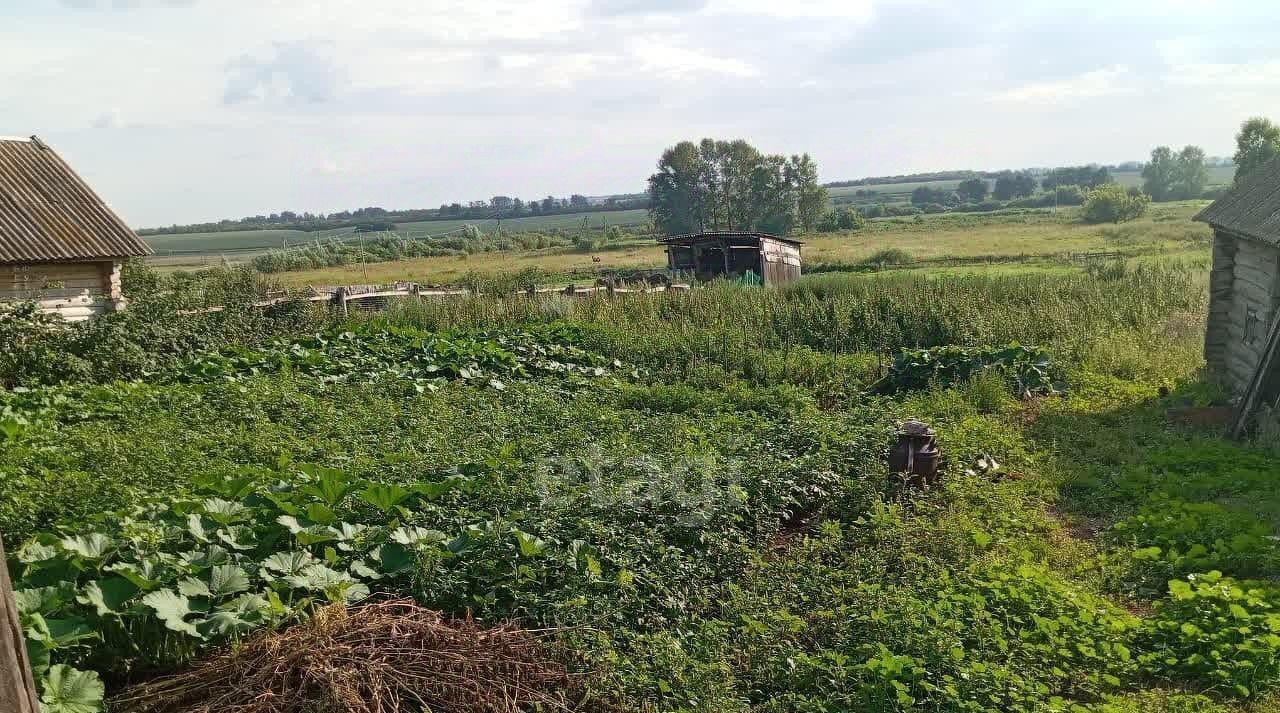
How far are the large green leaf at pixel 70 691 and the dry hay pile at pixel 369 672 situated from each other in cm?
20

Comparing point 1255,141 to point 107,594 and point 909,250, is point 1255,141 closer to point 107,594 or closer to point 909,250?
point 909,250

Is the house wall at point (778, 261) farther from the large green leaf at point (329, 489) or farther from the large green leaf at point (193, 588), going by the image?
the large green leaf at point (193, 588)

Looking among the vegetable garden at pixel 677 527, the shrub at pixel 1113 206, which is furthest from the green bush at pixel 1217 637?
the shrub at pixel 1113 206

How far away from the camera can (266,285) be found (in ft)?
56.8

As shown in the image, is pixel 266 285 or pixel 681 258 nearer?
pixel 266 285

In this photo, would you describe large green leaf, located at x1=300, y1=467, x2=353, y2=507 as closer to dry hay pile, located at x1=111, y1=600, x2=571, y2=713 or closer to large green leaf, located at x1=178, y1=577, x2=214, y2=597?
dry hay pile, located at x1=111, y1=600, x2=571, y2=713

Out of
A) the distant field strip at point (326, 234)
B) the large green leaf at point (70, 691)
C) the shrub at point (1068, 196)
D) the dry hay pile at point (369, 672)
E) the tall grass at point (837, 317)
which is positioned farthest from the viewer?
the shrub at point (1068, 196)

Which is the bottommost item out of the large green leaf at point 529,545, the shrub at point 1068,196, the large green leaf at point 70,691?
the large green leaf at point 70,691

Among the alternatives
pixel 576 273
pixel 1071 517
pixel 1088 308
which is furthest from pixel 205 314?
pixel 576 273

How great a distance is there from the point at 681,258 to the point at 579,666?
77.4 ft

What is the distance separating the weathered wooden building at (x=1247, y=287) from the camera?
30.6 ft

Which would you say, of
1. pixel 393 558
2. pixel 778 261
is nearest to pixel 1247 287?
pixel 393 558

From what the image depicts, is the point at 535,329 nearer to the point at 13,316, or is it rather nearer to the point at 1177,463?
the point at 13,316

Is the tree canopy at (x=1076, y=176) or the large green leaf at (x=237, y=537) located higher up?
the tree canopy at (x=1076, y=176)
